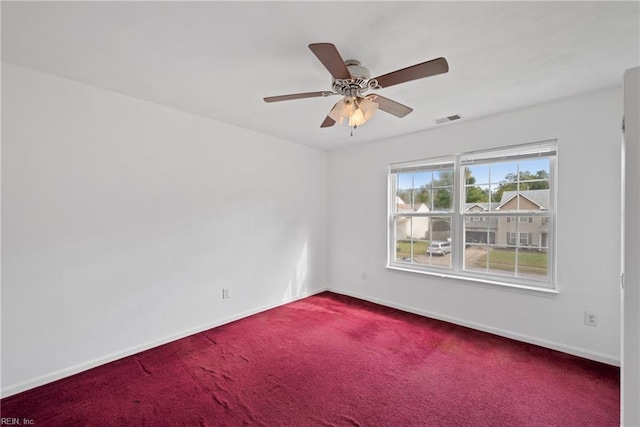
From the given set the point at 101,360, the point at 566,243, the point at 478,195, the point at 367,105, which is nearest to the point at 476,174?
the point at 478,195

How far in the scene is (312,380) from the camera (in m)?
2.24

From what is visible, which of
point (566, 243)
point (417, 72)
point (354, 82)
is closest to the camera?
point (417, 72)

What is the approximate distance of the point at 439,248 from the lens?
12.0 feet

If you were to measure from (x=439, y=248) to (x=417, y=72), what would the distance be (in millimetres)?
2583

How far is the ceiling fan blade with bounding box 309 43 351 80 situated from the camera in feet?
4.62

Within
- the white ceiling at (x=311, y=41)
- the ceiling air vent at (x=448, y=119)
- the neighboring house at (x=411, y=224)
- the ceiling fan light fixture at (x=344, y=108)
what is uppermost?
the white ceiling at (x=311, y=41)

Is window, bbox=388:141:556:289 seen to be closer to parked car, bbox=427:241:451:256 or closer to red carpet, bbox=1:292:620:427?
parked car, bbox=427:241:451:256

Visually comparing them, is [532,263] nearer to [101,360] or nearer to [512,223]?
[512,223]

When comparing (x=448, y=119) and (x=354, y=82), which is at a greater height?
(x=448, y=119)

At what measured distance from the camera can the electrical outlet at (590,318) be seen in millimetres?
2529

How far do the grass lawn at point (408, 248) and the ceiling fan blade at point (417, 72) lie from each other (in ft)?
8.34

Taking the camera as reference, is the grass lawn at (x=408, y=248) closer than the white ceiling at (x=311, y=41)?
No

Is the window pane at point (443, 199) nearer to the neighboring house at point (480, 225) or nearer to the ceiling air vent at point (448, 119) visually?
the neighboring house at point (480, 225)

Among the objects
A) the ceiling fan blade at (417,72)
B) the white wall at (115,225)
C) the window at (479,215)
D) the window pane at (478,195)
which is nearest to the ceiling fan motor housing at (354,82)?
the ceiling fan blade at (417,72)
